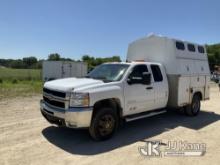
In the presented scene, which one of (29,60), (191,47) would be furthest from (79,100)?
(29,60)

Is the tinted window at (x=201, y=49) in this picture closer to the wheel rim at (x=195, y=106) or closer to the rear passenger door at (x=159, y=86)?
the wheel rim at (x=195, y=106)

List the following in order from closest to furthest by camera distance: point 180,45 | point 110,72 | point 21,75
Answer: point 110,72 < point 180,45 < point 21,75

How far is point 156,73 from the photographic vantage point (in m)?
7.87

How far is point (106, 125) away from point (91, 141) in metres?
0.54

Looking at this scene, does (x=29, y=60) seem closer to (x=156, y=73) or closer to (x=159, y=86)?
(x=156, y=73)

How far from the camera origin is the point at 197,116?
970cm

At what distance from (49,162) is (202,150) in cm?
348

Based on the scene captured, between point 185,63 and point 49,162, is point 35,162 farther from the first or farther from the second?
point 185,63

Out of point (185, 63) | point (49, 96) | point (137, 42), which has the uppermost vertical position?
point (137, 42)

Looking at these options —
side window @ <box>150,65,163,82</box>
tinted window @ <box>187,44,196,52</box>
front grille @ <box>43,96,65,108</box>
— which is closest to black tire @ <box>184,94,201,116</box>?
tinted window @ <box>187,44,196,52</box>

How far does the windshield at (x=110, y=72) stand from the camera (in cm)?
670

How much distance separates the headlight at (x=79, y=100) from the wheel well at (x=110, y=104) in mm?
453

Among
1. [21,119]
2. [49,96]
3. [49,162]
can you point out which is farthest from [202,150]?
[21,119]

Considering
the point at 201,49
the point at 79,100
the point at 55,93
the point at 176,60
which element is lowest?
the point at 79,100
